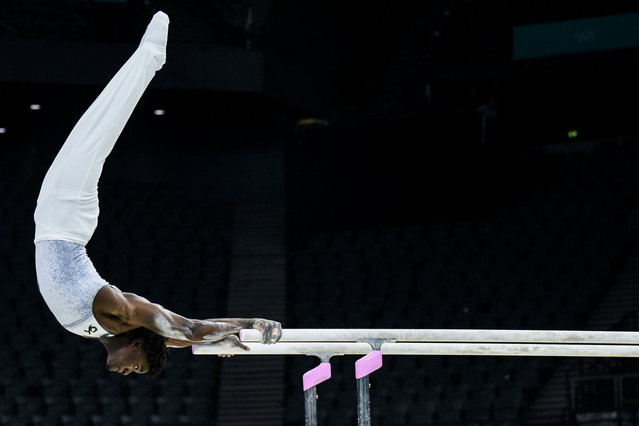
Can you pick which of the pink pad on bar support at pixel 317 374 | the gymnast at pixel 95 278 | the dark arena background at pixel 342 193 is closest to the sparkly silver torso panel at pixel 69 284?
the gymnast at pixel 95 278

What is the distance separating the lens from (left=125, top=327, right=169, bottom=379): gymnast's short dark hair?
411cm

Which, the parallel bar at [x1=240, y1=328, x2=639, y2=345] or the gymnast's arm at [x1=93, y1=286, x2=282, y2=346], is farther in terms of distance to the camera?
the parallel bar at [x1=240, y1=328, x2=639, y2=345]

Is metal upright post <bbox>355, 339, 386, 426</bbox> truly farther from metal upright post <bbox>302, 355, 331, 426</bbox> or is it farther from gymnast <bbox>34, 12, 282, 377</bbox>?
gymnast <bbox>34, 12, 282, 377</bbox>

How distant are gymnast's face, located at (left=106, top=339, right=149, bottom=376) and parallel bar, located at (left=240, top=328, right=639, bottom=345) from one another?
0.46 m

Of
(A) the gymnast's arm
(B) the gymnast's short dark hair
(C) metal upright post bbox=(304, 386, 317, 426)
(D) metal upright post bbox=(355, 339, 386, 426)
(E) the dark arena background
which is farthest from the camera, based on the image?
(E) the dark arena background

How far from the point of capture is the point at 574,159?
1591 cm

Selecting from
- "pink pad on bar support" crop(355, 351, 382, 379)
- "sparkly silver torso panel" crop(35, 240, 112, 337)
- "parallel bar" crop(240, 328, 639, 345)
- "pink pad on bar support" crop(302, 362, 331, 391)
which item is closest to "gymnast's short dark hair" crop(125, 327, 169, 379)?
"sparkly silver torso panel" crop(35, 240, 112, 337)

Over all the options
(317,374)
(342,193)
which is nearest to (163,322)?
(317,374)

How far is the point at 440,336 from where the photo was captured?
4156mm

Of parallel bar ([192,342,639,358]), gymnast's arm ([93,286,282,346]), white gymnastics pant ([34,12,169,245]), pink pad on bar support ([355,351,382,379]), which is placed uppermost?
white gymnastics pant ([34,12,169,245])

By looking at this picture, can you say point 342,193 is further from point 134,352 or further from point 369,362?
point 134,352

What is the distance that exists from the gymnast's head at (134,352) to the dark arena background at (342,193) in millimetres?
6366

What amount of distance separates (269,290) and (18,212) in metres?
4.04

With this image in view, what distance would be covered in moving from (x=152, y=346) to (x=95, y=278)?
40 cm
